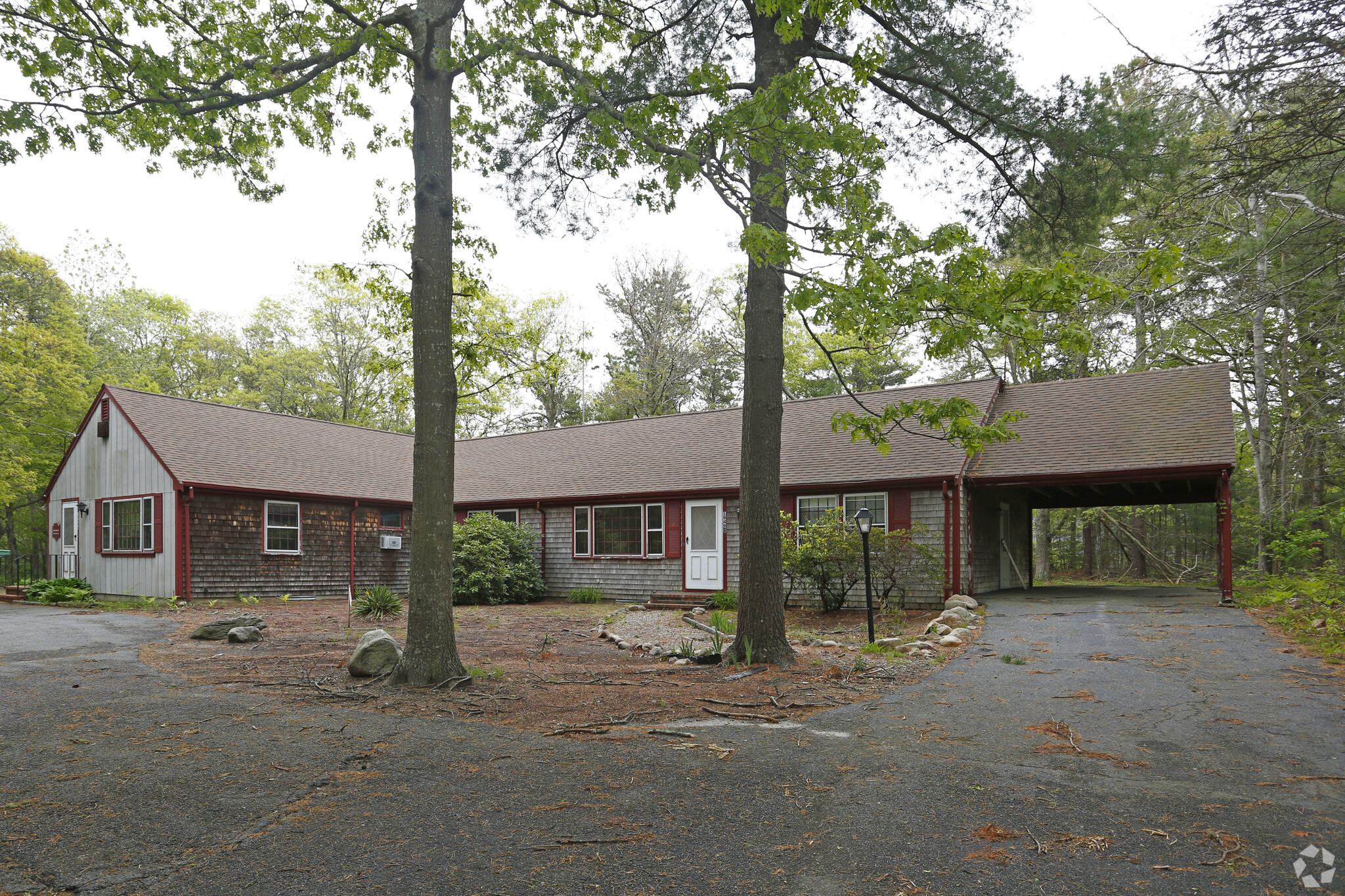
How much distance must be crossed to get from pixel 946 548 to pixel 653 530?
21.7 ft

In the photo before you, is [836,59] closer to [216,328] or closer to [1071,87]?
[1071,87]

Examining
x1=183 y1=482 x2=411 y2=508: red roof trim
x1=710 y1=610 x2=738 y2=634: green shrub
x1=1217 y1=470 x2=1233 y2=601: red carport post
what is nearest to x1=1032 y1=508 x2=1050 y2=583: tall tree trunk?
x1=1217 y1=470 x2=1233 y2=601: red carport post

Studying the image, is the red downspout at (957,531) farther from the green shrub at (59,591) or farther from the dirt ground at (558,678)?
the green shrub at (59,591)

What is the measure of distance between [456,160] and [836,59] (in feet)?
15.2

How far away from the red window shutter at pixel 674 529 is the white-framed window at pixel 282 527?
878 centimetres

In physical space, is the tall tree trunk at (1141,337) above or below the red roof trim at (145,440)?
above

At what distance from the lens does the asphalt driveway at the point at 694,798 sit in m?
2.98

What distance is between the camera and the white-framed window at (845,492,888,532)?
14969 mm

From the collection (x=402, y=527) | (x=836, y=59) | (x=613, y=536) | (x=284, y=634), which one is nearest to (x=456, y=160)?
(x=836, y=59)

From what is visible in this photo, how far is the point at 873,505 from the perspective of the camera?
15.2 meters

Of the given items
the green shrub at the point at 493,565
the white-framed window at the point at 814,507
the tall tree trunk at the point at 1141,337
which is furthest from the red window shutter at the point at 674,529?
the tall tree trunk at the point at 1141,337

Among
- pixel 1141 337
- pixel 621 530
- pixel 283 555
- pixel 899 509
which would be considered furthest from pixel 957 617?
pixel 283 555

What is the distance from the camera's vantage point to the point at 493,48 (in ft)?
20.8

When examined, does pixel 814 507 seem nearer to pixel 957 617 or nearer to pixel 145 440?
pixel 957 617
